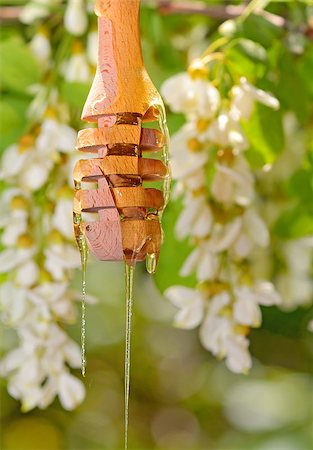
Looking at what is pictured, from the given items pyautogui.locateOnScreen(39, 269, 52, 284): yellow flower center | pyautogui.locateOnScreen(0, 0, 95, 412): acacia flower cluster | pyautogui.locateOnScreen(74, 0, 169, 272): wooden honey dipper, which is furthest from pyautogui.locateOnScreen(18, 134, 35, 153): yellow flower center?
pyautogui.locateOnScreen(74, 0, 169, 272): wooden honey dipper

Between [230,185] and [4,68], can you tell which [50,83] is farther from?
[230,185]

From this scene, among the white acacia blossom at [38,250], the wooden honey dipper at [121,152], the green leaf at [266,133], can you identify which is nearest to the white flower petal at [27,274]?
the white acacia blossom at [38,250]

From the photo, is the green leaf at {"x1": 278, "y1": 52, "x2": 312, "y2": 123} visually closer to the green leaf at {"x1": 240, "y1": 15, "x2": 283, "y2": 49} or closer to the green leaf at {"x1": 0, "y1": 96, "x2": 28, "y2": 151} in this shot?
the green leaf at {"x1": 240, "y1": 15, "x2": 283, "y2": 49}

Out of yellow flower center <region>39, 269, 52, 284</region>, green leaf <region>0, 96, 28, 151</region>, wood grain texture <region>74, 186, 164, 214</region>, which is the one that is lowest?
yellow flower center <region>39, 269, 52, 284</region>

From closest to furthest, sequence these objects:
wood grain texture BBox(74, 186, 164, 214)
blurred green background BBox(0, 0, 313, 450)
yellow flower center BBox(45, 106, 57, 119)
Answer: wood grain texture BBox(74, 186, 164, 214) → yellow flower center BBox(45, 106, 57, 119) → blurred green background BBox(0, 0, 313, 450)

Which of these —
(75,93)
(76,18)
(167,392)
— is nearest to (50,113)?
(75,93)

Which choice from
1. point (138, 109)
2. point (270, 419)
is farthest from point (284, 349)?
point (138, 109)

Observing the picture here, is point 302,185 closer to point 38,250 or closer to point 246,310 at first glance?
point 246,310
